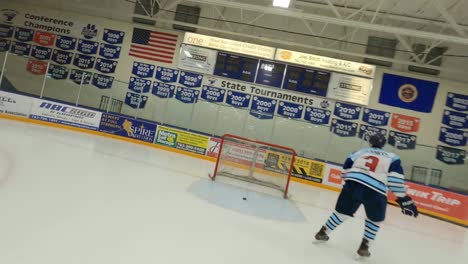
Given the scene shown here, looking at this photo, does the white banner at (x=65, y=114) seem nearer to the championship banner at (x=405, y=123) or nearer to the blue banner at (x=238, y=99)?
the blue banner at (x=238, y=99)

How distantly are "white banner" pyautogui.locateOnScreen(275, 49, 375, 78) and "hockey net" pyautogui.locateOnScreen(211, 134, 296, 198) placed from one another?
232 inches

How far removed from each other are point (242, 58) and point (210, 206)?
9.98 meters

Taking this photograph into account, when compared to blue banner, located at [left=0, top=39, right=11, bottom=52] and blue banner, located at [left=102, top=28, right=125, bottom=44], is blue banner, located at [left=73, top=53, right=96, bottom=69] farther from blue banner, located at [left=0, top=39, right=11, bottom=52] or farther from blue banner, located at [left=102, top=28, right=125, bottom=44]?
blue banner, located at [left=0, top=39, right=11, bottom=52]

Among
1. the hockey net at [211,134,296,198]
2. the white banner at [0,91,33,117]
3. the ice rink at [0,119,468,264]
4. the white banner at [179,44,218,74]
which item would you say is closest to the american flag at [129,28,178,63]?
the white banner at [179,44,218,74]

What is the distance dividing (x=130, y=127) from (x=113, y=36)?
5.51 metres

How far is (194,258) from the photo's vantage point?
2789 millimetres

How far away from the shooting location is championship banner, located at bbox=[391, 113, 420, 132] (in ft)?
43.0

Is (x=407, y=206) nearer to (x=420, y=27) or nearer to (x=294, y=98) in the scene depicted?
(x=294, y=98)

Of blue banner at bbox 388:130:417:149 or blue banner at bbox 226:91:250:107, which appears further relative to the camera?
blue banner at bbox 226:91:250:107

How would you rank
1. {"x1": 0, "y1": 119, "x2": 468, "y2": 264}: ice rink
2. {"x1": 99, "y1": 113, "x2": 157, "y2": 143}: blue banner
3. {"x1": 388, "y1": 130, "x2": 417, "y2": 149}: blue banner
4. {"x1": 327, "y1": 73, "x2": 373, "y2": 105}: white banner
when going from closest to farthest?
{"x1": 0, "y1": 119, "x2": 468, "y2": 264}: ice rink, {"x1": 388, "y1": 130, "x2": 417, "y2": 149}: blue banner, {"x1": 99, "y1": 113, "x2": 157, "y2": 143}: blue banner, {"x1": 327, "y1": 73, "x2": 373, "y2": 105}: white banner

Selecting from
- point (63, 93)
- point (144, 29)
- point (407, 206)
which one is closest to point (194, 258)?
point (407, 206)

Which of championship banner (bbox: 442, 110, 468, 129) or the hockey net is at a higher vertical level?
championship banner (bbox: 442, 110, 468, 129)

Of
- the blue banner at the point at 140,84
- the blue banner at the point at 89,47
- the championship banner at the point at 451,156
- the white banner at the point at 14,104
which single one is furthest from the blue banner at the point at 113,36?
the championship banner at the point at 451,156

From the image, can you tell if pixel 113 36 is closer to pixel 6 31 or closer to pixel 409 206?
pixel 6 31
